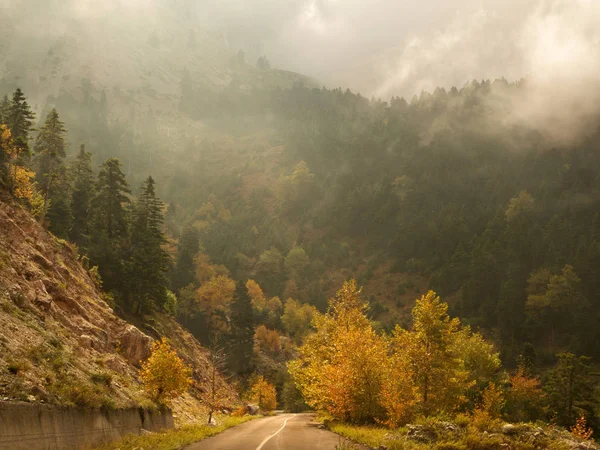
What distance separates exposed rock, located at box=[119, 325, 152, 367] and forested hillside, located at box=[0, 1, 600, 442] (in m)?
9.49

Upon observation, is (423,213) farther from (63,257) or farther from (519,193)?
(63,257)

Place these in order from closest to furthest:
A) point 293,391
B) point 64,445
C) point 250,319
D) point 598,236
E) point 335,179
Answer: point 64,445 < point 293,391 < point 250,319 < point 598,236 < point 335,179

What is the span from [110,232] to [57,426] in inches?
1687

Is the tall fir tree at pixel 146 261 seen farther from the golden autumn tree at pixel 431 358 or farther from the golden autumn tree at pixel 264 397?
the golden autumn tree at pixel 431 358

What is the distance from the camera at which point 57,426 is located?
1347 centimetres

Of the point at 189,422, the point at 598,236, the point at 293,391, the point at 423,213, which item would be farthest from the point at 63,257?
the point at 423,213

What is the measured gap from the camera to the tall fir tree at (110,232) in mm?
47500

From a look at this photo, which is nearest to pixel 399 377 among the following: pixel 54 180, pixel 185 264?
pixel 54 180

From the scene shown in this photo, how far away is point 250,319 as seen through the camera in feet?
272

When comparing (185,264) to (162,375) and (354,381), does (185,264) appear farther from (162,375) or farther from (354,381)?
(354,381)

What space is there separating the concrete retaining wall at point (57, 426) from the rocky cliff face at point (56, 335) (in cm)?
39

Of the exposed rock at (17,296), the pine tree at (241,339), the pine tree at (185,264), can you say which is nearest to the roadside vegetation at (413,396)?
the exposed rock at (17,296)

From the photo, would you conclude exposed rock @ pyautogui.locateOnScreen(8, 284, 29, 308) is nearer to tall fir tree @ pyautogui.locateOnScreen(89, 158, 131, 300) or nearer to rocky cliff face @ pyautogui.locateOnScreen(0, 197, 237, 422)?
rocky cliff face @ pyautogui.locateOnScreen(0, 197, 237, 422)

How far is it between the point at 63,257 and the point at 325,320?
23.4 m
